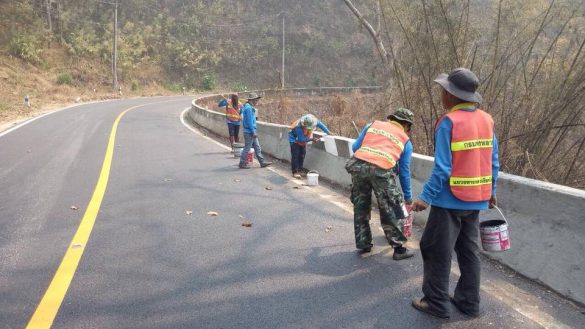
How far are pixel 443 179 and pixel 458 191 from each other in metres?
0.15

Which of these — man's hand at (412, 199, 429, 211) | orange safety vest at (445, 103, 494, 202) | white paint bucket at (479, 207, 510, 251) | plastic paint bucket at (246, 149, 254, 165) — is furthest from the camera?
plastic paint bucket at (246, 149, 254, 165)

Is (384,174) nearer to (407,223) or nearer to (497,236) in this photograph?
(407,223)

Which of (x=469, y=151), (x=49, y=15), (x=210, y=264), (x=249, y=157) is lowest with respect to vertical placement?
(x=210, y=264)

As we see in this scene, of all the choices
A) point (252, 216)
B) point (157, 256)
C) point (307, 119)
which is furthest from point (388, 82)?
point (157, 256)

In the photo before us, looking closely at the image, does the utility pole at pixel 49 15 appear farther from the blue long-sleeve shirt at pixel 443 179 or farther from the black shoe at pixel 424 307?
the black shoe at pixel 424 307

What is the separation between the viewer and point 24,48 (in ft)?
126

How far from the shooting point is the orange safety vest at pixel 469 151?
132 inches

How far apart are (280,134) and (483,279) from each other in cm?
709

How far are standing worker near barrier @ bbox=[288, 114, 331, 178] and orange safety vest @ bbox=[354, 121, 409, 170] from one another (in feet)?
12.3

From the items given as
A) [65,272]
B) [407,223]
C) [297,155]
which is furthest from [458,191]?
[297,155]

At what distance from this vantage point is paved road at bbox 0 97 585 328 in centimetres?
346

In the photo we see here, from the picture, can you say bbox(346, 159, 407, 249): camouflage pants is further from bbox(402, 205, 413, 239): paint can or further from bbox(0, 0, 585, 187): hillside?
bbox(0, 0, 585, 187): hillside

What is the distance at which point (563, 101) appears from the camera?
5.28 meters

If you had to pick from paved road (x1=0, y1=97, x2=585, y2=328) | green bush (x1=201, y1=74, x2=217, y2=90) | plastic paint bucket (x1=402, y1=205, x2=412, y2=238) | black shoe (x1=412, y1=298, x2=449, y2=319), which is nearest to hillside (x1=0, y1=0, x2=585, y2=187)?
green bush (x1=201, y1=74, x2=217, y2=90)
